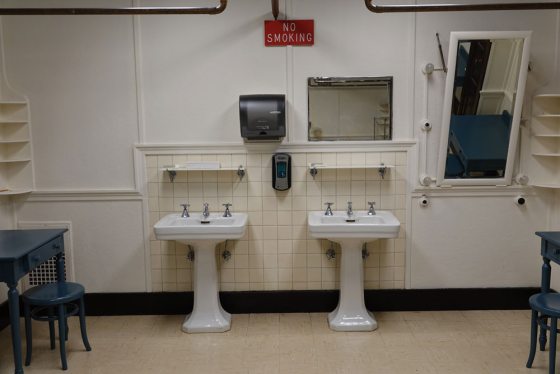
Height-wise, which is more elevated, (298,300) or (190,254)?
(190,254)

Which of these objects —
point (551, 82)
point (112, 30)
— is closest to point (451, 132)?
point (551, 82)

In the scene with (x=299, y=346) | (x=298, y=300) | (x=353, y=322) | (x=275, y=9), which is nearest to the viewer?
(x=299, y=346)

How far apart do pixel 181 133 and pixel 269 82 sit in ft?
2.85

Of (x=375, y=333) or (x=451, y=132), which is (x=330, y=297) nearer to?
(x=375, y=333)

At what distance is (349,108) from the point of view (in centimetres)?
431

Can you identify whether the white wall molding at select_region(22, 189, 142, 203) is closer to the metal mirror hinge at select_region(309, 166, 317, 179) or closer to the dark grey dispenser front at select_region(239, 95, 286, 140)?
the dark grey dispenser front at select_region(239, 95, 286, 140)

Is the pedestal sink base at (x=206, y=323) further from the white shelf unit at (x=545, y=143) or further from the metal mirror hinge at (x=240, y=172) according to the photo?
the white shelf unit at (x=545, y=143)

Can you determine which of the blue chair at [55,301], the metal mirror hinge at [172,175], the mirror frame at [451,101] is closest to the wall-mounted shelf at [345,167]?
the mirror frame at [451,101]

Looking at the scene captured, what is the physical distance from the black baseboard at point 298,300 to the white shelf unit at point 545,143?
980 millimetres

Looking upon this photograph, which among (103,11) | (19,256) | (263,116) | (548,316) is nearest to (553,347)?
(548,316)

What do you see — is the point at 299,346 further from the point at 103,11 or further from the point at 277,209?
the point at 103,11

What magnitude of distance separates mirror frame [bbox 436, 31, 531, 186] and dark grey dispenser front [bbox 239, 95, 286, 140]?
135 centimetres

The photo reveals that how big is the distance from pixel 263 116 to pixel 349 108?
74 cm

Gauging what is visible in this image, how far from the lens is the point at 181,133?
438cm
